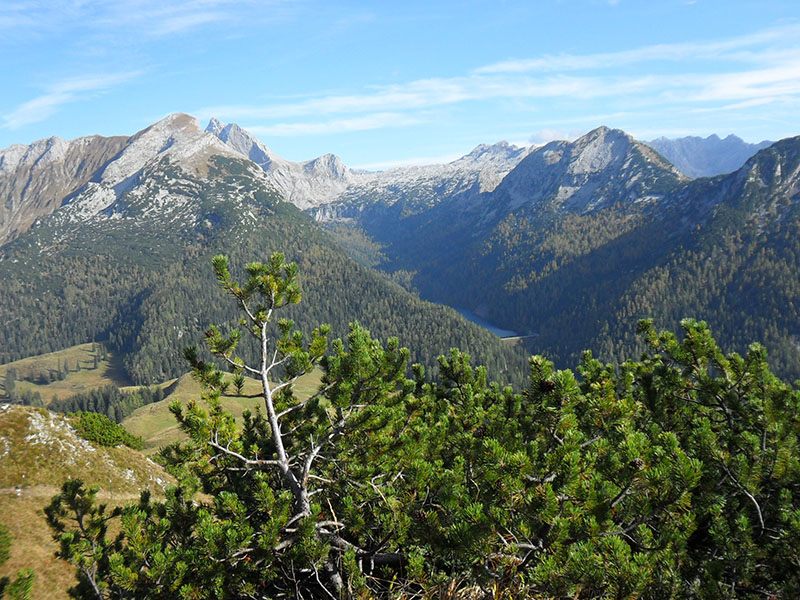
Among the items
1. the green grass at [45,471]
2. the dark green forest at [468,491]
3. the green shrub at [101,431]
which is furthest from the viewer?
the green shrub at [101,431]

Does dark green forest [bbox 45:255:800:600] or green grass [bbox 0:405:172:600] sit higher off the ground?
dark green forest [bbox 45:255:800:600]

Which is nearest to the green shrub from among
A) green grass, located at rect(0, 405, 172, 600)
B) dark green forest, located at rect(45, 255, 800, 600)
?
green grass, located at rect(0, 405, 172, 600)

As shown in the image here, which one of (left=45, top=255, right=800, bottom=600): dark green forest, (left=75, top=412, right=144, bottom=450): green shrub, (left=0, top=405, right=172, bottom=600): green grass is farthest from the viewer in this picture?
(left=75, top=412, right=144, bottom=450): green shrub

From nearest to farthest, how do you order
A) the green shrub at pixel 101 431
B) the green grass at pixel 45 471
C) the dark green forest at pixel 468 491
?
1. the dark green forest at pixel 468 491
2. the green grass at pixel 45 471
3. the green shrub at pixel 101 431

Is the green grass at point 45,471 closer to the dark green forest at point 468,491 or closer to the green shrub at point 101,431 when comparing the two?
the green shrub at point 101,431

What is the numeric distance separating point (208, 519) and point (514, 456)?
5.57m

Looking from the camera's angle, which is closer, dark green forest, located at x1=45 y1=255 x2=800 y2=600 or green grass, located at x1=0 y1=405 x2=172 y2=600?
dark green forest, located at x1=45 y1=255 x2=800 y2=600

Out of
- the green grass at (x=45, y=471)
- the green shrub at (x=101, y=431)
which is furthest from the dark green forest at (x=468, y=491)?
the green shrub at (x=101, y=431)

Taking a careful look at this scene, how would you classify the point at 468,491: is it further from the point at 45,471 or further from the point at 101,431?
the point at 101,431

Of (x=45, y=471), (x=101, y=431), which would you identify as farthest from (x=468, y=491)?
(x=101, y=431)

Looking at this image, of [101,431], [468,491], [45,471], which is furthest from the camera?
[101,431]

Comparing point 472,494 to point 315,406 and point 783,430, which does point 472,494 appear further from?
point 783,430

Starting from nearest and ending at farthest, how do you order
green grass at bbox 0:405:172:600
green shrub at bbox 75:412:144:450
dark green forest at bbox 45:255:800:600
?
dark green forest at bbox 45:255:800:600 < green grass at bbox 0:405:172:600 < green shrub at bbox 75:412:144:450

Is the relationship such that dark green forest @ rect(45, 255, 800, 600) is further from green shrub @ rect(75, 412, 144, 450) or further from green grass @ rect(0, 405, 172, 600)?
green shrub @ rect(75, 412, 144, 450)
